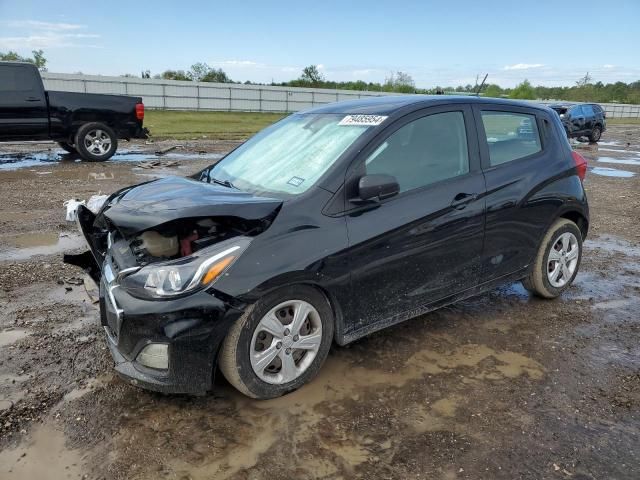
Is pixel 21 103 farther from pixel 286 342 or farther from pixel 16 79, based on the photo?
pixel 286 342

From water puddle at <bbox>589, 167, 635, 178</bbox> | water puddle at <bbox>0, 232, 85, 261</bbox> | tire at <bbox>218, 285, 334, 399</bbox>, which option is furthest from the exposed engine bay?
water puddle at <bbox>589, 167, 635, 178</bbox>

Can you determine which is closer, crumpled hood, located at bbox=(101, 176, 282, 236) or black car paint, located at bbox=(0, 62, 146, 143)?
crumpled hood, located at bbox=(101, 176, 282, 236)

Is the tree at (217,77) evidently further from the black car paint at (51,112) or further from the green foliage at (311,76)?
the black car paint at (51,112)

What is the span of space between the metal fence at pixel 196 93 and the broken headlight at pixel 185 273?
92.0ft

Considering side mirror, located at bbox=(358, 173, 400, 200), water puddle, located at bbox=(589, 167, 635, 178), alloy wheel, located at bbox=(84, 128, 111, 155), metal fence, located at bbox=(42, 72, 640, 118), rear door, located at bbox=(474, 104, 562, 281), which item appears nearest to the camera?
side mirror, located at bbox=(358, 173, 400, 200)

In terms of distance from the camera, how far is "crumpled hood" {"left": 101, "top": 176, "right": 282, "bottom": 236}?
284 centimetres

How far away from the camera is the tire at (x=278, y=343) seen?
2.82 metres

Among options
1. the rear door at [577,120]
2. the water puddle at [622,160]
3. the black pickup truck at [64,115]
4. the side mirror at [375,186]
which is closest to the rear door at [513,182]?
the side mirror at [375,186]

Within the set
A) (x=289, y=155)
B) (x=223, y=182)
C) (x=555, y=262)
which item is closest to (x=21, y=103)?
(x=223, y=182)

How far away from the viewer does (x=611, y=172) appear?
13.3 m

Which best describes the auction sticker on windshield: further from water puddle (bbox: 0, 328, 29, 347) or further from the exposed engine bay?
water puddle (bbox: 0, 328, 29, 347)

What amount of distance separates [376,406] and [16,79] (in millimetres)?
11399

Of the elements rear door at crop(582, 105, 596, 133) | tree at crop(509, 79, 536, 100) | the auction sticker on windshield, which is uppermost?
tree at crop(509, 79, 536, 100)

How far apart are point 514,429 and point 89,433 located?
2265 millimetres
